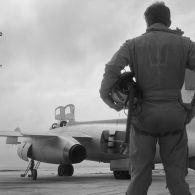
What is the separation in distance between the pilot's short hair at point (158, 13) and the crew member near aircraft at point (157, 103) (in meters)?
0.17

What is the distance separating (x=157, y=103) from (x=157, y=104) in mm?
11

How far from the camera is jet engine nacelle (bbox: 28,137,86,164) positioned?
61.0 ft

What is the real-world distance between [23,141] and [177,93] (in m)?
19.4

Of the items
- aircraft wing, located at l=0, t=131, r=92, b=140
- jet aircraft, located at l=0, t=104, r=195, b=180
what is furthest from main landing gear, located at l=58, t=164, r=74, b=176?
aircraft wing, located at l=0, t=131, r=92, b=140

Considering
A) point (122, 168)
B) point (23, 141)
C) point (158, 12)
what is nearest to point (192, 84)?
point (158, 12)

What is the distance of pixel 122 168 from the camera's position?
19219 mm

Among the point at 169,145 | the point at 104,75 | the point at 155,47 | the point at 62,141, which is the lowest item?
the point at 62,141

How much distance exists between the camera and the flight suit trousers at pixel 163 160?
138 inches

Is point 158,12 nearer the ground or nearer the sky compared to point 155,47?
nearer the sky

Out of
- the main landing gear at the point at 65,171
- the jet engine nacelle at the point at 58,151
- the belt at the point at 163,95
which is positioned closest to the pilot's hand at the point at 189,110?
the belt at the point at 163,95

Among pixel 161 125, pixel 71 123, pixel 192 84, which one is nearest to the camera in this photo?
pixel 161 125

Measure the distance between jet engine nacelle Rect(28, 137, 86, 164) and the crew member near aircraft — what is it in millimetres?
15038

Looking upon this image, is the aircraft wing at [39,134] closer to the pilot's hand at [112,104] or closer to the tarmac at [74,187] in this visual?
the tarmac at [74,187]

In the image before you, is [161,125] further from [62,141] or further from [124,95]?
[62,141]
